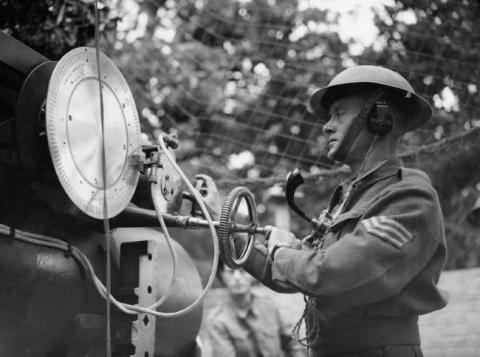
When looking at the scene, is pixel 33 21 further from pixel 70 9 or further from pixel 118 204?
pixel 118 204

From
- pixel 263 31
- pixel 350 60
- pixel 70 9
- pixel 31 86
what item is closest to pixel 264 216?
pixel 263 31

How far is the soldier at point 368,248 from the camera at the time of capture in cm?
210

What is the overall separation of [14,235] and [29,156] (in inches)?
9.7

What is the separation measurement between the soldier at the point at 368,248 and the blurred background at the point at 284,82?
1468 mm

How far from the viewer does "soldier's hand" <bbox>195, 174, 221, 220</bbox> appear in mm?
2547

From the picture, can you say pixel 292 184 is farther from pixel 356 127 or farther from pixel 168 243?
pixel 168 243

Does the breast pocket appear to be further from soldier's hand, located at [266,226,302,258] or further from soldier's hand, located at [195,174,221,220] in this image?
soldier's hand, located at [195,174,221,220]

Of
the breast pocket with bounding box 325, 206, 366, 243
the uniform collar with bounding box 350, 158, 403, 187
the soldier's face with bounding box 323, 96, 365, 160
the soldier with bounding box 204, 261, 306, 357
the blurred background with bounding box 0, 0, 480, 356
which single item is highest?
the soldier's face with bounding box 323, 96, 365, 160

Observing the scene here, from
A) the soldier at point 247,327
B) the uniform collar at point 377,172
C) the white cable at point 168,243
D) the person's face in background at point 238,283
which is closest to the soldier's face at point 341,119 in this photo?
the uniform collar at point 377,172

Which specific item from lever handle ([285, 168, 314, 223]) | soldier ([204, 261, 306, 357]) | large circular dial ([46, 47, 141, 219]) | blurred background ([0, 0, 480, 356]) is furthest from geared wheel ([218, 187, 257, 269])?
soldier ([204, 261, 306, 357])

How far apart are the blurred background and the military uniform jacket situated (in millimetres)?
1707

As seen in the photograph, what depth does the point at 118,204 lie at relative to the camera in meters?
2.22

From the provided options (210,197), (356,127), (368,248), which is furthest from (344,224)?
(210,197)

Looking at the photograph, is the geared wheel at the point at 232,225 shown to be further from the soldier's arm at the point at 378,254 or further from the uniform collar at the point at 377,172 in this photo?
the uniform collar at the point at 377,172
